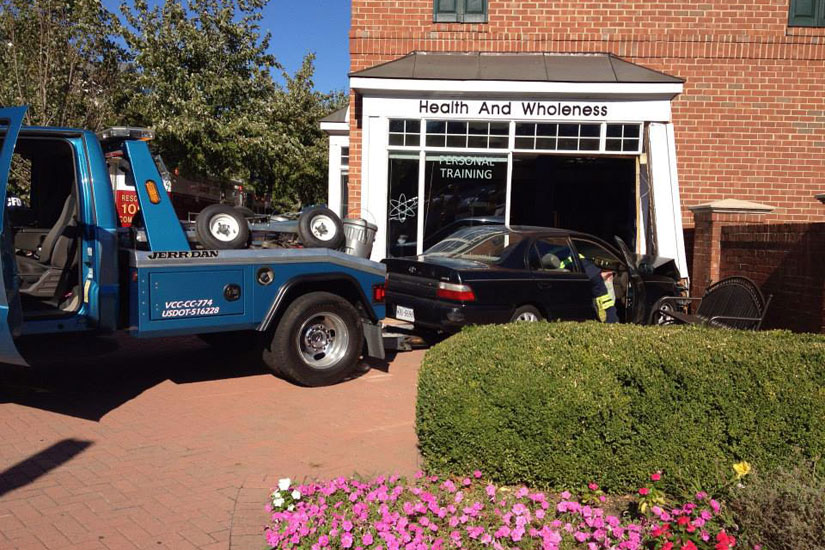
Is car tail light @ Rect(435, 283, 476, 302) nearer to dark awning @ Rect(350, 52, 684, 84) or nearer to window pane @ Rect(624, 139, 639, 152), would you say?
dark awning @ Rect(350, 52, 684, 84)

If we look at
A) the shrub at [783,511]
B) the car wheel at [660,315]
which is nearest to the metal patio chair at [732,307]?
the car wheel at [660,315]

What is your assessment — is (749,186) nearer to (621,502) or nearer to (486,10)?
(486,10)

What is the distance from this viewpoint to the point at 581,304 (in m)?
9.05

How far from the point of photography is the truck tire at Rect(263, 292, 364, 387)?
6992 mm

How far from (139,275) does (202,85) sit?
42.6 ft

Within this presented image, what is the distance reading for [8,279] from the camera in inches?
210

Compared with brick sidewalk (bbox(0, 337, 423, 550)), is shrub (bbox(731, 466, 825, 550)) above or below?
above

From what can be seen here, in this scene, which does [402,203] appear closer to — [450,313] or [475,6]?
[475,6]

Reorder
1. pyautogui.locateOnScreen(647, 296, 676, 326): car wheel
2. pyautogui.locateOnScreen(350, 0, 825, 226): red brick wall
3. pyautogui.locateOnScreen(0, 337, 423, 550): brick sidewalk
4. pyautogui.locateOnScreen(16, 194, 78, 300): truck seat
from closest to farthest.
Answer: pyautogui.locateOnScreen(0, 337, 423, 550): brick sidewalk, pyautogui.locateOnScreen(16, 194, 78, 300): truck seat, pyautogui.locateOnScreen(647, 296, 676, 326): car wheel, pyautogui.locateOnScreen(350, 0, 825, 226): red brick wall

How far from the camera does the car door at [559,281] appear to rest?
880 cm

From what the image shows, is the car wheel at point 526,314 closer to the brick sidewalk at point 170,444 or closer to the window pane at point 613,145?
the brick sidewalk at point 170,444

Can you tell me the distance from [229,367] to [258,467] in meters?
3.25

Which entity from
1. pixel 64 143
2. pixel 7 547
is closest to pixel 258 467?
pixel 7 547

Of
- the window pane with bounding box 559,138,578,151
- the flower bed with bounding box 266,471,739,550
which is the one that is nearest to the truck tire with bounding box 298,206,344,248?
the flower bed with bounding box 266,471,739,550
